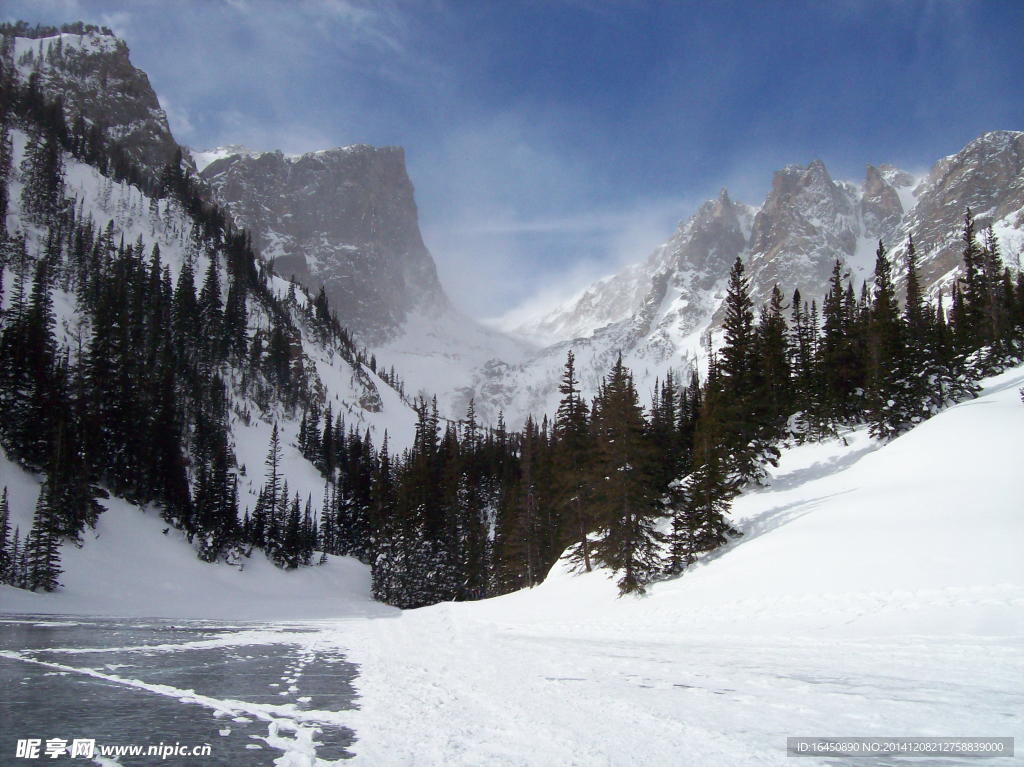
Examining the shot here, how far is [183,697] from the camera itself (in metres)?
8.77

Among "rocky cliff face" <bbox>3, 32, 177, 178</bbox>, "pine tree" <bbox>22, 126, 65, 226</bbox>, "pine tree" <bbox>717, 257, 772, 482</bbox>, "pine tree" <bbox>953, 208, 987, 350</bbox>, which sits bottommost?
"pine tree" <bbox>717, 257, 772, 482</bbox>

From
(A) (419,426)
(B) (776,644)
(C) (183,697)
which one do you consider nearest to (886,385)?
(B) (776,644)

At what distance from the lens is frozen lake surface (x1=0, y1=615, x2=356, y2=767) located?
21.0 feet

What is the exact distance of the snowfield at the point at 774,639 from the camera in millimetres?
6723

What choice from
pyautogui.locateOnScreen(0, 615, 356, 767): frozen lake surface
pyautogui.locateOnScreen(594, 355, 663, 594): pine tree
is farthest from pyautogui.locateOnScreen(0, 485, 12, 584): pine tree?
pyautogui.locateOnScreen(594, 355, 663, 594): pine tree

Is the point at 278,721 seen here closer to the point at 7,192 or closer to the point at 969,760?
the point at 969,760

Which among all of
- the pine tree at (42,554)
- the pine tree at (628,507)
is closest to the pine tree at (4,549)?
the pine tree at (42,554)

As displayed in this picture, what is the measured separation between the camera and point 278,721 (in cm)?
734

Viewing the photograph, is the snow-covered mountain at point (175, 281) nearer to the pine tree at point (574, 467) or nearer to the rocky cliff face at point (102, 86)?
the rocky cliff face at point (102, 86)

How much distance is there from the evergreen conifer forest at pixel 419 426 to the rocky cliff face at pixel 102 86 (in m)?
33.6

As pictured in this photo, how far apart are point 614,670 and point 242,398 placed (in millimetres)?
112697

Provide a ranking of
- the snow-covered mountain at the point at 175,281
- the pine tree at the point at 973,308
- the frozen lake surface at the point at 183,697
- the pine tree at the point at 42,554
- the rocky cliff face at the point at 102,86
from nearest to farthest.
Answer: the frozen lake surface at the point at 183,697 < the pine tree at the point at 42,554 < the pine tree at the point at 973,308 < the snow-covered mountain at the point at 175,281 < the rocky cliff face at the point at 102,86

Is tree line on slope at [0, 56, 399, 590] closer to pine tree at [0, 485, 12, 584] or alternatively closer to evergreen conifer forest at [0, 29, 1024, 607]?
pine tree at [0, 485, 12, 584]

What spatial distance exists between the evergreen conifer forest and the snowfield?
3.50m
